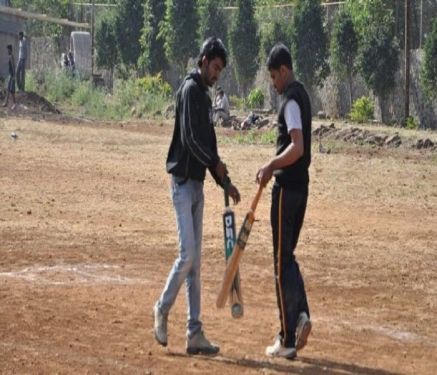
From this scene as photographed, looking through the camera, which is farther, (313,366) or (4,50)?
(4,50)

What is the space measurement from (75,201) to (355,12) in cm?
2520

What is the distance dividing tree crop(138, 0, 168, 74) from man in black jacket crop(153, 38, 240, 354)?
45.6 meters

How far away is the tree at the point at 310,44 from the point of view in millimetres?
42375

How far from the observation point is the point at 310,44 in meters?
42.4

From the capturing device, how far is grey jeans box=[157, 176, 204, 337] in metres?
8.33

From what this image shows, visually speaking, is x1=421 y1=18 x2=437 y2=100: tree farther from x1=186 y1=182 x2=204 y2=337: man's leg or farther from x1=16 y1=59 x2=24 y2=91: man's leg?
x1=186 y1=182 x2=204 y2=337: man's leg

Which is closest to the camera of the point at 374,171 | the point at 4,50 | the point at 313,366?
the point at 313,366

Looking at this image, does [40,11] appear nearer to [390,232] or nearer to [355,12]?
[355,12]

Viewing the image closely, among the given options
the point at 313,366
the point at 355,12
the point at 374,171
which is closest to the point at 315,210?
the point at 374,171

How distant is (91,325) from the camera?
9211 mm

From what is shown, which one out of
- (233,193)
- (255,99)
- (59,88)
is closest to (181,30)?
A: (255,99)

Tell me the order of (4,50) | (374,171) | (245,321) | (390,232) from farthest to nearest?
1. (4,50)
2. (374,171)
3. (390,232)
4. (245,321)

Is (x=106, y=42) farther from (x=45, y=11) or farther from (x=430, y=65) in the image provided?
(x=430, y=65)

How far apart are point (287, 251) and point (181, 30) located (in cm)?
4352
